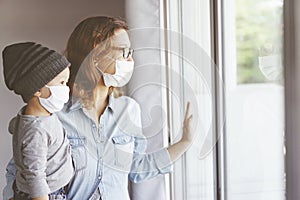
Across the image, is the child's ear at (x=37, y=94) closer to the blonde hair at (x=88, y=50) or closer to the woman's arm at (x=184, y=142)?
the blonde hair at (x=88, y=50)

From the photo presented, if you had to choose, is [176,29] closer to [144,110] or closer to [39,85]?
[144,110]

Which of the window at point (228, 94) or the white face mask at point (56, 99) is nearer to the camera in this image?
the window at point (228, 94)

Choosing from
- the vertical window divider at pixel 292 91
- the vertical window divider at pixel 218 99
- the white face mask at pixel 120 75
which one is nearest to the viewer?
the vertical window divider at pixel 292 91

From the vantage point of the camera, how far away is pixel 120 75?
47.1 inches

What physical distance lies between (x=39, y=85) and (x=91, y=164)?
29 cm

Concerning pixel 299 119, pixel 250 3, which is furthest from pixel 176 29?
pixel 299 119

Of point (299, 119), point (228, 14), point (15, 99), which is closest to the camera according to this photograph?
point (299, 119)

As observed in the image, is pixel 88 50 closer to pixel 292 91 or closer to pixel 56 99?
pixel 56 99

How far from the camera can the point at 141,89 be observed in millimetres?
1256

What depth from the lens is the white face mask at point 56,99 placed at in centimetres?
110

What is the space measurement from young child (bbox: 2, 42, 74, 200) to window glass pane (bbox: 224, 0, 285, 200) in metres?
0.47

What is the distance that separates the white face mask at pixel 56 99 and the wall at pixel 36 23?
9cm

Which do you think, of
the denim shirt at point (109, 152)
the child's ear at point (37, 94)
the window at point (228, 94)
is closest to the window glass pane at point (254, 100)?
the window at point (228, 94)

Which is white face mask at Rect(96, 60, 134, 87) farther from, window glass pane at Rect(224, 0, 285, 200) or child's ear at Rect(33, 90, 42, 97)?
window glass pane at Rect(224, 0, 285, 200)
